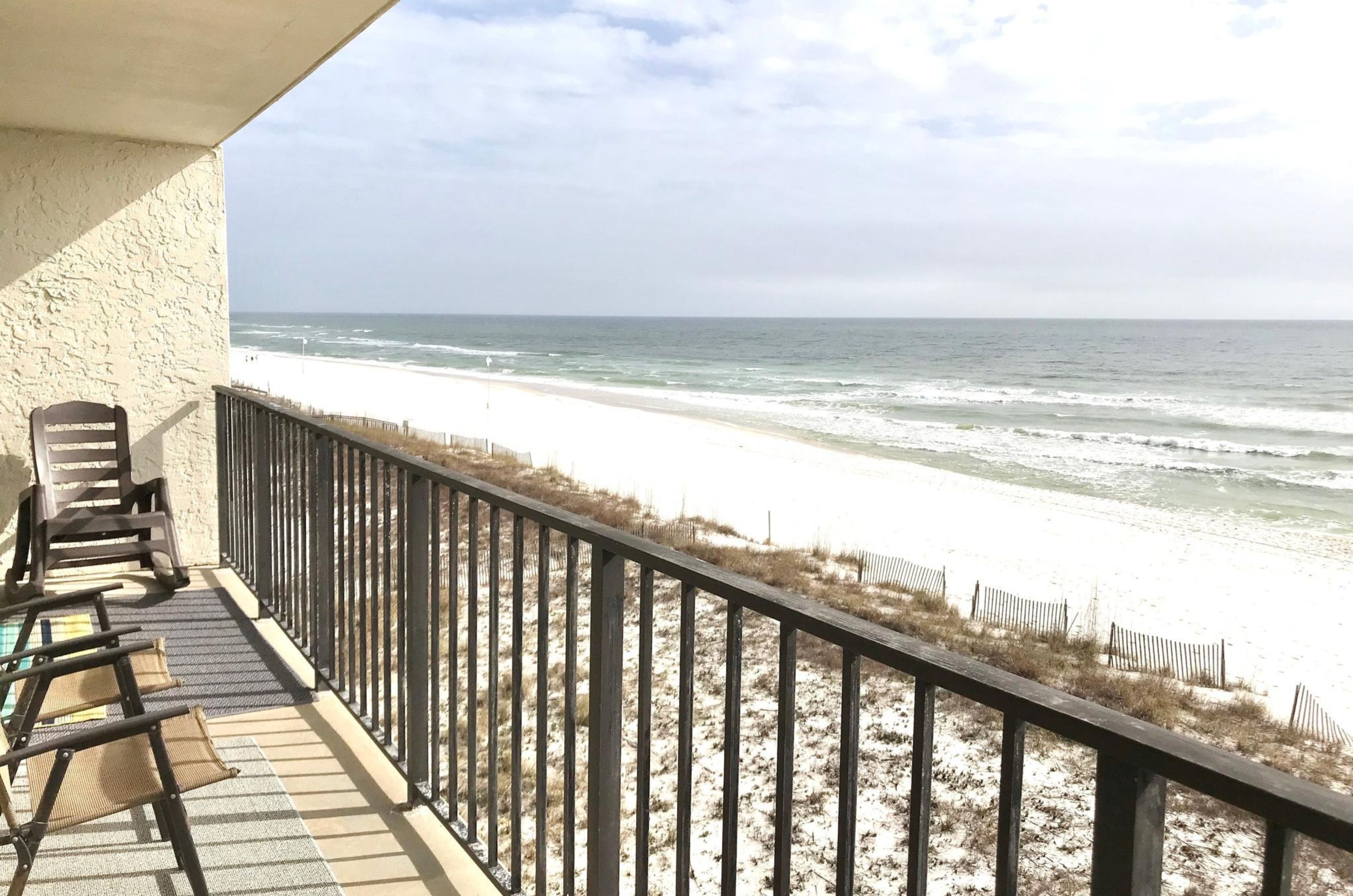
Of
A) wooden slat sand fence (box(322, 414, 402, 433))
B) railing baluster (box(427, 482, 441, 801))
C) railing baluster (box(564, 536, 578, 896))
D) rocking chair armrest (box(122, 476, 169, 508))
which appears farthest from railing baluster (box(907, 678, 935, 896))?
wooden slat sand fence (box(322, 414, 402, 433))

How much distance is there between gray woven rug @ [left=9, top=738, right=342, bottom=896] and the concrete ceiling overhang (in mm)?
2276

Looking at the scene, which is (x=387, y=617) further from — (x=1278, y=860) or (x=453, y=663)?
(x=1278, y=860)

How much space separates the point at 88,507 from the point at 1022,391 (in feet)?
130

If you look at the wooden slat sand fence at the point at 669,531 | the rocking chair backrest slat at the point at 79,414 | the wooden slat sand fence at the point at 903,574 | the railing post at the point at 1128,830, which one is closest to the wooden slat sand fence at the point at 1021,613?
the wooden slat sand fence at the point at 903,574

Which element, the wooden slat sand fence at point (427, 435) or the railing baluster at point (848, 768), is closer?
the railing baluster at point (848, 768)

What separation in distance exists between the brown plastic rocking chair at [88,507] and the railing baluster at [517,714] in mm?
3118

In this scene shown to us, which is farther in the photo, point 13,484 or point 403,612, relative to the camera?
point 13,484

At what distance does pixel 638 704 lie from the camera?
173cm

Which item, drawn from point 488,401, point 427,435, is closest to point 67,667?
point 427,435

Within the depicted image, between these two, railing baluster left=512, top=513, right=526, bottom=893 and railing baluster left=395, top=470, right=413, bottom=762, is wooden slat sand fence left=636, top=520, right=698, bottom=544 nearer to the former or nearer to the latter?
railing baluster left=395, top=470, right=413, bottom=762

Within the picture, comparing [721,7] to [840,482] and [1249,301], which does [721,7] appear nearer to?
[1249,301]

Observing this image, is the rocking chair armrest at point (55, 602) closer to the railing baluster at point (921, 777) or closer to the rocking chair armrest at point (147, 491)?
the railing baluster at point (921, 777)

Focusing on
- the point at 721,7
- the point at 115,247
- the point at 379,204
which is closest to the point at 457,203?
the point at 379,204

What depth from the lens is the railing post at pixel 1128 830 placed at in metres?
0.72
